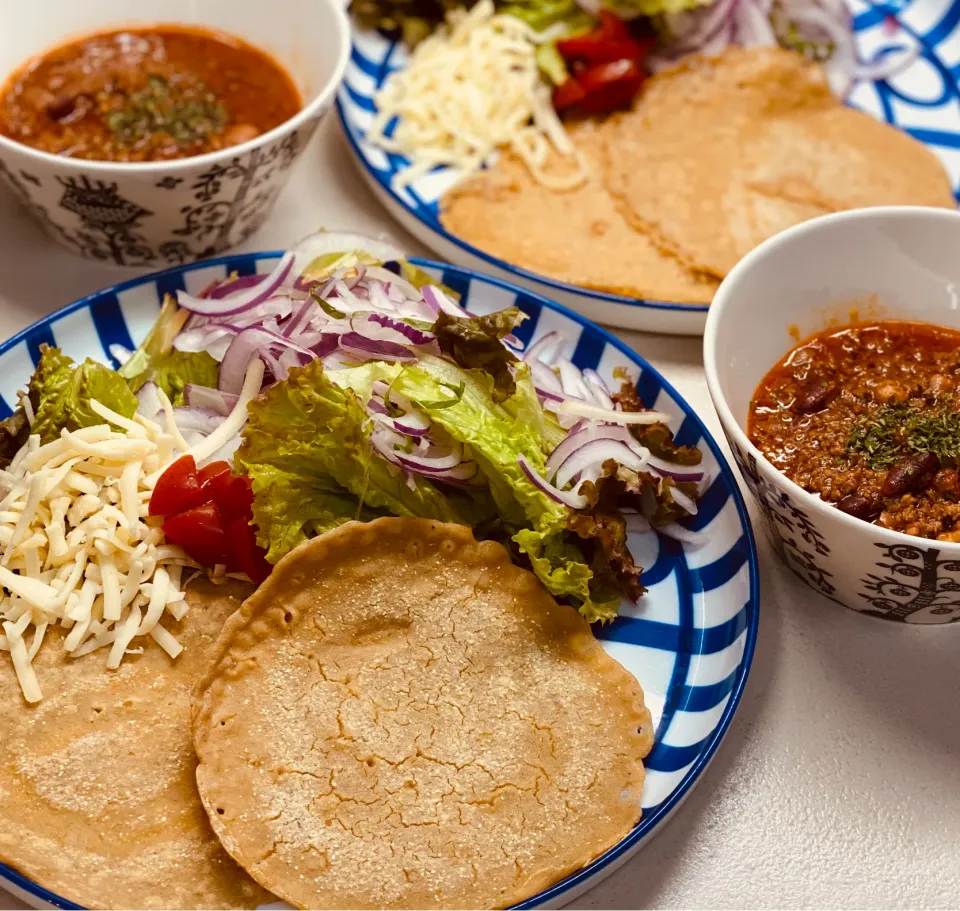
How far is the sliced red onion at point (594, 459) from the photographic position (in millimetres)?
2676

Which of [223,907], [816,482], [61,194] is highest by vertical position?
[61,194]

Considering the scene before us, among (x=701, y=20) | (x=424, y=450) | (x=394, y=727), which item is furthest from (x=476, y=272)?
(x=701, y=20)

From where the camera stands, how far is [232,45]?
368cm

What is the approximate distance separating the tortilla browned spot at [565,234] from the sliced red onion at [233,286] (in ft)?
2.57

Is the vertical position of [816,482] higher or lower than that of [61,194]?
lower

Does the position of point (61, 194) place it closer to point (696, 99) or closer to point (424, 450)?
point (424, 450)

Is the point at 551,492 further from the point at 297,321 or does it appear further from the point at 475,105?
the point at 475,105

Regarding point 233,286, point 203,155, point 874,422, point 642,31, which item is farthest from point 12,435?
point 642,31

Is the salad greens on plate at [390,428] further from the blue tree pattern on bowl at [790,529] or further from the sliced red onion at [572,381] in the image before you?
the blue tree pattern on bowl at [790,529]

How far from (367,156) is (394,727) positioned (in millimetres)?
2106

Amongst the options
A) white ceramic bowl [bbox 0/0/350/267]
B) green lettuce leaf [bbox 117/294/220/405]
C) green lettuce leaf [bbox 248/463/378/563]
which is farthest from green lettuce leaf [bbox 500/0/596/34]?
green lettuce leaf [bbox 248/463/378/563]

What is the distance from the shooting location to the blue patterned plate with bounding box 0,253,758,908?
2295 millimetres

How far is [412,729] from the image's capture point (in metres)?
2.29

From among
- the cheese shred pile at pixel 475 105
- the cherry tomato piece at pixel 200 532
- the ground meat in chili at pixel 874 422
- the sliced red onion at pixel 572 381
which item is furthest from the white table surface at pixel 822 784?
the cheese shred pile at pixel 475 105
